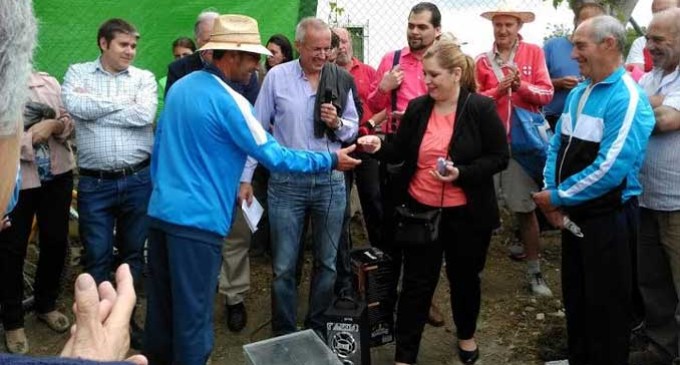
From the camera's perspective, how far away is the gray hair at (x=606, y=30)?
11.3 ft

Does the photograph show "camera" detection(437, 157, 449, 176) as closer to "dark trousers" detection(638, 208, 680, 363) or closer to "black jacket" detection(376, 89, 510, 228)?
"black jacket" detection(376, 89, 510, 228)

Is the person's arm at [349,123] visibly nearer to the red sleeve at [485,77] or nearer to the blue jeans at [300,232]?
the blue jeans at [300,232]

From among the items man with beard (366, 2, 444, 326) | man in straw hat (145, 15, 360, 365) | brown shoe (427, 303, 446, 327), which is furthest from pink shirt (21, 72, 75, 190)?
brown shoe (427, 303, 446, 327)

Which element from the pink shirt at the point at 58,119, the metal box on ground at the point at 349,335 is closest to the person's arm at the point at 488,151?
the metal box on ground at the point at 349,335

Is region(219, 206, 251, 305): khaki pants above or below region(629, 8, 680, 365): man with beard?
below

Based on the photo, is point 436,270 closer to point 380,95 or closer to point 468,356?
point 468,356

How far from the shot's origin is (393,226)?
4.21 meters

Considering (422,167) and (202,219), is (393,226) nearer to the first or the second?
(422,167)

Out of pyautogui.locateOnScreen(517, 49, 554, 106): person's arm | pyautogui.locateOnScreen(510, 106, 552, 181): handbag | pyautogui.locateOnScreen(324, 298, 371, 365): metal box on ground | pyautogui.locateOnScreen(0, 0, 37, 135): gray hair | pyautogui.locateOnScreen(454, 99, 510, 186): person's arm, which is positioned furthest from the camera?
pyautogui.locateOnScreen(510, 106, 552, 181): handbag

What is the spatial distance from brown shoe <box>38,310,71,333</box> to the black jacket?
2.54m

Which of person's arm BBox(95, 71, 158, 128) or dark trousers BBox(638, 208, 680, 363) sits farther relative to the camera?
person's arm BBox(95, 71, 158, 128)

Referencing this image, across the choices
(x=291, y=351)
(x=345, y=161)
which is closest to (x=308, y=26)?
(x=345, y=161)

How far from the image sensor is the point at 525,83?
486 cm

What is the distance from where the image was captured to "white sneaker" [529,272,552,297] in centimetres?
518
